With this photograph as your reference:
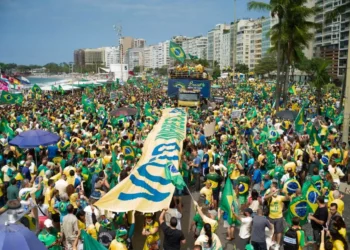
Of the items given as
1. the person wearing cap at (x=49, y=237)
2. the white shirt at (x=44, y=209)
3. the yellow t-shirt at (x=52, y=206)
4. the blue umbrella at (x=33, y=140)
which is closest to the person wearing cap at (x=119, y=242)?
the person wearing cap at (x=49, y=237)

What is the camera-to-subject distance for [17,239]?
3.96 m

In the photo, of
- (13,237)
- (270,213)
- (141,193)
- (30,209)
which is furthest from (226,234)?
(13,237)

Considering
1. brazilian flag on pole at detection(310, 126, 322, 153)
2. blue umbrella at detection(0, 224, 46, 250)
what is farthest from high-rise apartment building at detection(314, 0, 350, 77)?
blue umbrella at detection(0, 224, 46, 250)

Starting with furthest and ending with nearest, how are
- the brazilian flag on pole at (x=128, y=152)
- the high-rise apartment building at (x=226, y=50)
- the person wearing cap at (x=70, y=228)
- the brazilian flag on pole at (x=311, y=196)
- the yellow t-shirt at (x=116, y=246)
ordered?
the high-rise apartment building at (x=226, y=50) < the brazilian flag on pole at (x=128, y=152) < the brazilian flag on pole at (x=311, y=196) < the person wearing cap at (x=70, y=228) < the yellow t-shirt at (x=116, y=246)

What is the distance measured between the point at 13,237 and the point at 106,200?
105 inches

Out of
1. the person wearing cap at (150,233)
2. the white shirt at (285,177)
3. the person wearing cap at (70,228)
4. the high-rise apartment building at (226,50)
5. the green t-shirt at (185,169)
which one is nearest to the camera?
the person wearing cap at (150,233)

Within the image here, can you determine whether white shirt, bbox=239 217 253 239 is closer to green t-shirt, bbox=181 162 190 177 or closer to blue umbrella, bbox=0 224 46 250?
green t-shirt, bbox=181 162 190 177

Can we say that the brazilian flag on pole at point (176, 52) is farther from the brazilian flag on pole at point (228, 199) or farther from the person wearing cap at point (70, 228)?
the person wearing cap at point (70, 228)

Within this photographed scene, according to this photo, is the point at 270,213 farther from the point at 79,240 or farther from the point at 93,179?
the point at 93,179

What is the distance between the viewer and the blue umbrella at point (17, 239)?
3.90 metres

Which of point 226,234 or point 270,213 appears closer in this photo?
point 270,213

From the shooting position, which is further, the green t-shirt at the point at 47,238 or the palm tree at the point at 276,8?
the palm tree at the point at 276,8

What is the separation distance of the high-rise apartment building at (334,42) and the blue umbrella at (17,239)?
69088mm

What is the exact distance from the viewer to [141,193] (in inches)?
268
